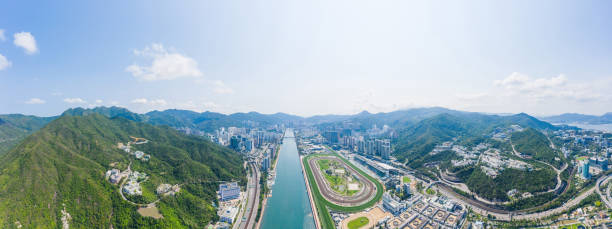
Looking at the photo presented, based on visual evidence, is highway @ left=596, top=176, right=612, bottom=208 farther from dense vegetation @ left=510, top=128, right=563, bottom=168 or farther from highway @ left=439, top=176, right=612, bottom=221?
dense vegetation @ left=510, top=128, right=563, bottom=168

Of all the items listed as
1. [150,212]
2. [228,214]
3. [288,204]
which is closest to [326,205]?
[288,204]

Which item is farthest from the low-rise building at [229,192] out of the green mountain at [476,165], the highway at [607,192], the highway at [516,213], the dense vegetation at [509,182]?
the highway at [607,192]

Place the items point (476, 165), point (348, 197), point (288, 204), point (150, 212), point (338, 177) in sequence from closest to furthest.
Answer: point (150, 212), point (288, 204), point (348, 197), point (476, 165), point (338, 177)

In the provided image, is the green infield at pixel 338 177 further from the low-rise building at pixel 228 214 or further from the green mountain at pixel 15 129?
the green mountain at pixel 15 129

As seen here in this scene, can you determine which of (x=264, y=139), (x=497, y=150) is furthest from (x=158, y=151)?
(x=497, y=150)

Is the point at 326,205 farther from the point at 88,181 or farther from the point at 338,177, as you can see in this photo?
the point at 88,181

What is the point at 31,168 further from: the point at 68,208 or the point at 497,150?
the point at 497,150

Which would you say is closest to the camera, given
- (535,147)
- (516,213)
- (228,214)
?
(516,213)
